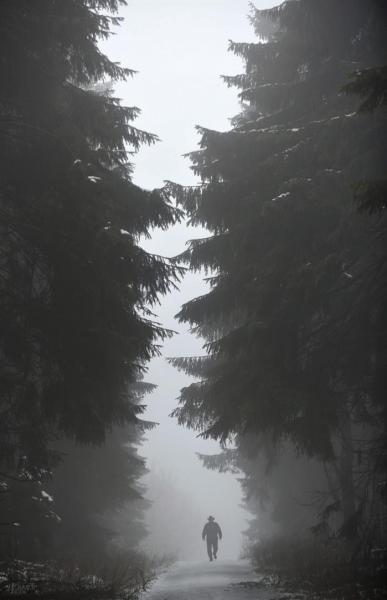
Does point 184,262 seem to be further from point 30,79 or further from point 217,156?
point 30,79

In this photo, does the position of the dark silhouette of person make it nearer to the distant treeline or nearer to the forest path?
the forest path

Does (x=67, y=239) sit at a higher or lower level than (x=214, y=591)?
higher

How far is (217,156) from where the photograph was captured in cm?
1069

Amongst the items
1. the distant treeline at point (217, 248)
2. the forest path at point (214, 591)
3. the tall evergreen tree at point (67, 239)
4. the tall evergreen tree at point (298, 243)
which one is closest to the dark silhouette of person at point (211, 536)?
the forest path at point (214, 591)

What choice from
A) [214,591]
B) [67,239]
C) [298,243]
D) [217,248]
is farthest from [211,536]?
[67,239]

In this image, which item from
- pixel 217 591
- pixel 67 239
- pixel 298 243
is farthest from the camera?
pixel 298 243

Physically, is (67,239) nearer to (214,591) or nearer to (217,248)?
(217,248)

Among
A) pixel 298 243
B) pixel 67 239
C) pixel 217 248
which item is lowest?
pixel 67 239

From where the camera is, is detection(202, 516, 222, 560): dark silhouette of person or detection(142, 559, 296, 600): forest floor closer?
detection(142, 559, 296, 600): forest floor

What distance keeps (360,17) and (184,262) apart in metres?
6.86

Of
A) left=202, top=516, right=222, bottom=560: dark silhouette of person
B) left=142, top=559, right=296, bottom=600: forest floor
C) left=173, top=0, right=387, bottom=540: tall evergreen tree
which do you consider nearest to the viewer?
left=142, top=559, right=296, bottom=600: forest floor

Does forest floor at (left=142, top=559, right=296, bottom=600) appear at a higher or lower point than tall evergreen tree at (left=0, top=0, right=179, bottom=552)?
lower

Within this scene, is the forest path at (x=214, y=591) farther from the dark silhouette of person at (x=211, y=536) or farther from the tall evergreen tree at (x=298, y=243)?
the dark silhouette of person at (x=211, y=536)

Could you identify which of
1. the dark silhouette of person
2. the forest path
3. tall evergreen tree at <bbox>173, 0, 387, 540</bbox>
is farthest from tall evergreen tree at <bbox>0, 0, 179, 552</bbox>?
the dark silhouette of person
